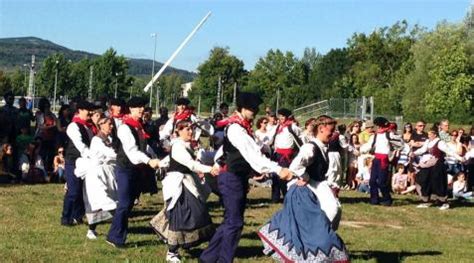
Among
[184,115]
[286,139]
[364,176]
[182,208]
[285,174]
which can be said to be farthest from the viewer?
[364,176]

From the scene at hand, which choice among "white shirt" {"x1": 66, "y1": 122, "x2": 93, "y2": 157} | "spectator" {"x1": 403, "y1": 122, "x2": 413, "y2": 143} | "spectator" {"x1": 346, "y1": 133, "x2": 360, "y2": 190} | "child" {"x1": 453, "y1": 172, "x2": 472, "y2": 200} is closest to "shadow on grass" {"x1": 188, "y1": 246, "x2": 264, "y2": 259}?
"white shirt" {"x1": 66, "y1": 122, "x2": 93, "y2": 157}

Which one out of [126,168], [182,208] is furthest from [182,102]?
[182,208]

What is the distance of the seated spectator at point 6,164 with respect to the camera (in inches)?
658

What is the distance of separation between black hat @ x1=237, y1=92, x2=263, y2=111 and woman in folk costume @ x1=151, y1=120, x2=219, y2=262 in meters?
0.88

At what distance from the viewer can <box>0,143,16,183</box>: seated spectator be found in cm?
1672

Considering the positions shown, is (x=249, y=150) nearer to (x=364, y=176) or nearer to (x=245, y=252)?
(x=245, y=252)

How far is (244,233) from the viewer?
1067 centimetres

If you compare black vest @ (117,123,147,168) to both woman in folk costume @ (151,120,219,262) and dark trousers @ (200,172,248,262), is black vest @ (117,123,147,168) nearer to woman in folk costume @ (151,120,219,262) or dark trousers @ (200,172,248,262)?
woman in folk costume @ (151,120,219,262)

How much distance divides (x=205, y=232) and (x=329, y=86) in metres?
92.2

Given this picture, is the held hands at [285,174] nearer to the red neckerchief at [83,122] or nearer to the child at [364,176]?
the red neckerchief at [83,122]

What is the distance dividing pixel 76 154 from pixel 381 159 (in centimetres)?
742

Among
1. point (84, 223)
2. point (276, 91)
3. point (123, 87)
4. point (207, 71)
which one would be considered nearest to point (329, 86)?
point (276, 91)

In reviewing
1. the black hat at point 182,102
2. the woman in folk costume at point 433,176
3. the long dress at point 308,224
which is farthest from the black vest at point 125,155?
the woman in folk costume at point 433,176

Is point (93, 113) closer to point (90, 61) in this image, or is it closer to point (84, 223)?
point (84, 223)
